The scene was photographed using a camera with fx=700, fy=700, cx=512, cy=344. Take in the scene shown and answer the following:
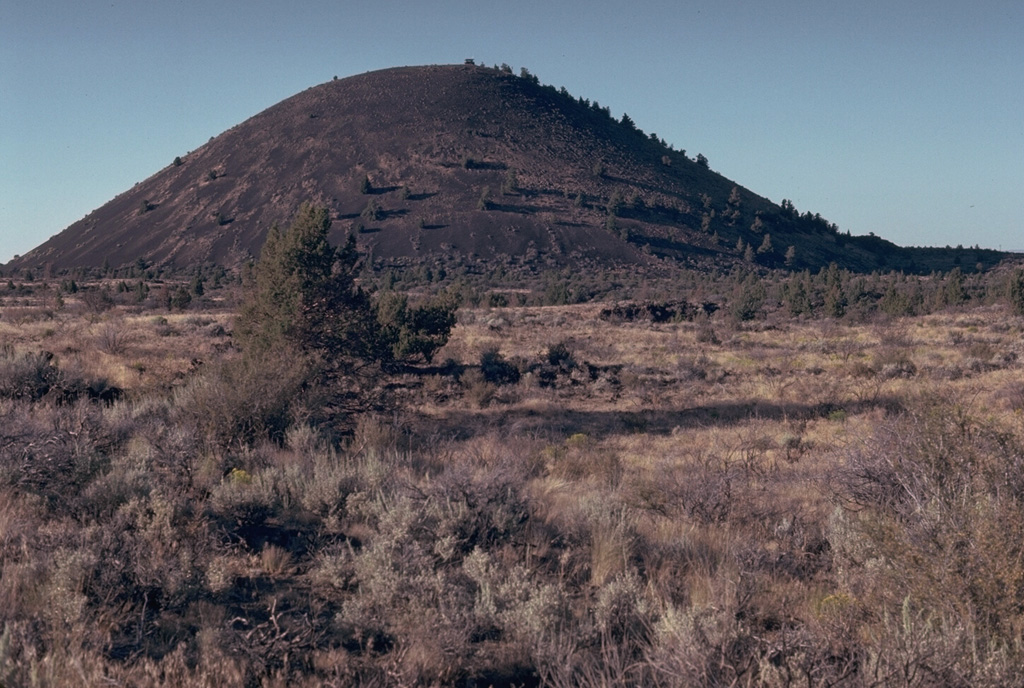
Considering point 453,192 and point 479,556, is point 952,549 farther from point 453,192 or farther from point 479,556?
point 453,192

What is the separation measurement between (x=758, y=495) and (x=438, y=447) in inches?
152

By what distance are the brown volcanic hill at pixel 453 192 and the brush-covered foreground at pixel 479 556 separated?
60537mm

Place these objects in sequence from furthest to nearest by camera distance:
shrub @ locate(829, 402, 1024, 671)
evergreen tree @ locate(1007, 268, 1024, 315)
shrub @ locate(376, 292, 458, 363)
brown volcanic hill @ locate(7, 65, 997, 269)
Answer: brown volcanic hill @ locate(7, 65, 997, 269) → evergreen tree @ locate(1007, 268, 1024, 315) → shrub @ locate(376, 292, 458, 363) → shrub @ locate(829, 402, 1024, 671)

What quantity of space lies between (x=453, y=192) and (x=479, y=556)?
7623 centimetres

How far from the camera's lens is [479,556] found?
4.17 m

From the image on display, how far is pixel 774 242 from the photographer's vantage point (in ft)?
268

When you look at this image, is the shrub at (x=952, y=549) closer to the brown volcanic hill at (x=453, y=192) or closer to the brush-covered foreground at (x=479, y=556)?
the brush-covered foreground at (x=479, y=556)

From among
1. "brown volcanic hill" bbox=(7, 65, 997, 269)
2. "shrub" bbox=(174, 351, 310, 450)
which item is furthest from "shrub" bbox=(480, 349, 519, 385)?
"brown volcanic hill" bbox=(7, 65, 997, 269)

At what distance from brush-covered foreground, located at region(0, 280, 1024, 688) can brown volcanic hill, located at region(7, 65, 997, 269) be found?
2383 inches

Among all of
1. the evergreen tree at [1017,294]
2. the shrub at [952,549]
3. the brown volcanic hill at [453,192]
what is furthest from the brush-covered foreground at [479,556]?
the brown volcanic hill at [453,192]

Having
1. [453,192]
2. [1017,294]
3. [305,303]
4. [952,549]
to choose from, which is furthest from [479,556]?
[453,192]

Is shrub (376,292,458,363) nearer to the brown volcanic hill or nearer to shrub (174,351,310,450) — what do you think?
shrub (174,351,310,450)

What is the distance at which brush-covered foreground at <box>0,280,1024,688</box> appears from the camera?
3.03 m

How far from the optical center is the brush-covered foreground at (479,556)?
9.93 feet
